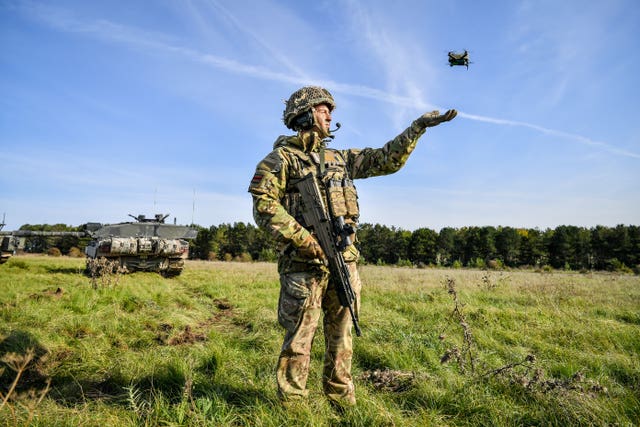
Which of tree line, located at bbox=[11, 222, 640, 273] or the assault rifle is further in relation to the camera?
tree line, located at bbox=[11, 222, 640, 273]

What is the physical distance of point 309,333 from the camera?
255cm

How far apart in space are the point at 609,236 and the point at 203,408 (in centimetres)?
6095

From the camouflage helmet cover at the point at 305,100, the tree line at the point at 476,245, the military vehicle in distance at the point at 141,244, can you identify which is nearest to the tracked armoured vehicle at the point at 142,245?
the military vehicle in distance at the point at 141,244

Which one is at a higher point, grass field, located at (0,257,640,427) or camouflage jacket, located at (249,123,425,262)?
camouflage jacket, located at (249,123,425,262)

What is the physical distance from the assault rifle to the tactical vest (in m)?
0.09

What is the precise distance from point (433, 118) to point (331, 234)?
1164mm

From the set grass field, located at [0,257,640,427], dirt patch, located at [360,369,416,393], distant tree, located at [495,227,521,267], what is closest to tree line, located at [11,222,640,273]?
distant tree, located at [495,227,521,267]

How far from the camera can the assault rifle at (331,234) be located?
8.44 ft

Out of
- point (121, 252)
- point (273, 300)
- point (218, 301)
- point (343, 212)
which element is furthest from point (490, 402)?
point (121, 252)

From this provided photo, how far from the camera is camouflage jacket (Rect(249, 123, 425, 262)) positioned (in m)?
2.47

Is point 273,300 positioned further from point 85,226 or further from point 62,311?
point 85,226

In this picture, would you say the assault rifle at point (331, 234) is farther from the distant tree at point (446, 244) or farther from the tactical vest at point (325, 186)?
the distant tree at point (446, 244)

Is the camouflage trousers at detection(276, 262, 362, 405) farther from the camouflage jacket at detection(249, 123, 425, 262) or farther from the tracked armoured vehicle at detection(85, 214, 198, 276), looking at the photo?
the tracked armoured vehicle at detection(85, 214, 198, 276)

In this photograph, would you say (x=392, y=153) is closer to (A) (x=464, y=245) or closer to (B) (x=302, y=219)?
(B) (x=302, y=219)
